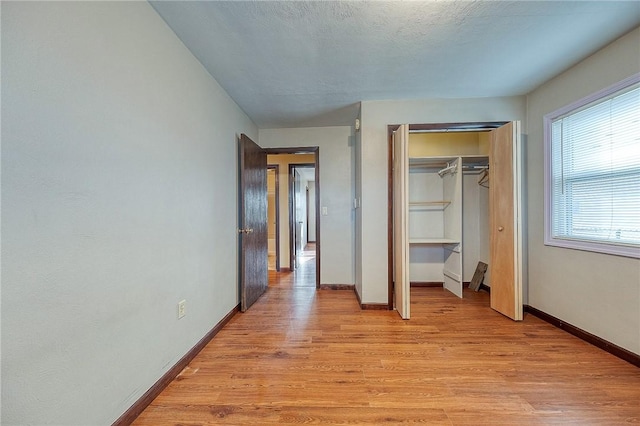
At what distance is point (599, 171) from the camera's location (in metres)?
2.07

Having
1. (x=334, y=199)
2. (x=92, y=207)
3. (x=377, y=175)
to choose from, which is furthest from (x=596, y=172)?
(x=92, y=207)

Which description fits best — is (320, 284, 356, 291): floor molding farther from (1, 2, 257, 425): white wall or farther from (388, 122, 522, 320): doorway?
(1, 2, 257, 425): white wall

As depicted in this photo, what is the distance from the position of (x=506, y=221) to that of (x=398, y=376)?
1962 millimetres

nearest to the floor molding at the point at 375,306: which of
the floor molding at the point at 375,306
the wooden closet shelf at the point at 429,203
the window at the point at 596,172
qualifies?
the floor molding at the point at 375,306

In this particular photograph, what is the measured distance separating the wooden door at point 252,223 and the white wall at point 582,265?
3.12 metres

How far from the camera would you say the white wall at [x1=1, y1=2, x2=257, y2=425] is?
0.88m

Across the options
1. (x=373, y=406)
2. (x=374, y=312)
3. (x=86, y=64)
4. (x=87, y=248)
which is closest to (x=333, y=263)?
(x=374, y=312)

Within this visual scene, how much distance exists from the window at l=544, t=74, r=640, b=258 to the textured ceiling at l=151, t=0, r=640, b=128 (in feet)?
1.46

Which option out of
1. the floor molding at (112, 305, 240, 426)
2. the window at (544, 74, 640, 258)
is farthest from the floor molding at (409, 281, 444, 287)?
the floor molding at (112, 305, 240, 426)

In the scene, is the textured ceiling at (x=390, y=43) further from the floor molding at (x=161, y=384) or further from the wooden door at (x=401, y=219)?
the floor molding at (x=161, y=384)

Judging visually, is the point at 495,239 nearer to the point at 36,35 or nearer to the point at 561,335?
the point at 561,335

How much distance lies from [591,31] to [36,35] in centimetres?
318

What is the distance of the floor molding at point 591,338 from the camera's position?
180cm

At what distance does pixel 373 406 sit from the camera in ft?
4.70
